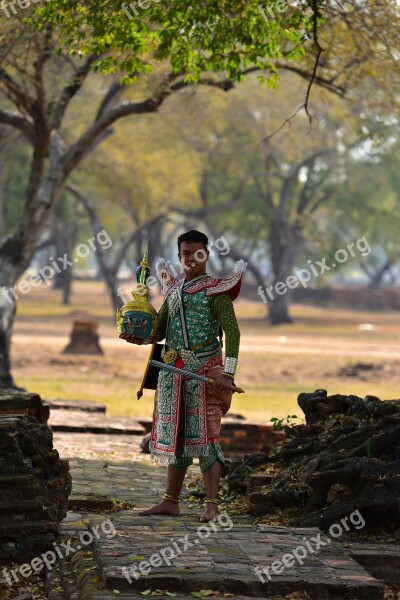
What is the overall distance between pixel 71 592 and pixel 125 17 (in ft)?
21.2

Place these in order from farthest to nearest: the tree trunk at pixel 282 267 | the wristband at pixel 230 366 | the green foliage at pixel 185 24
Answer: the tree trunk at pixel 282 267 → the green foliage at pixel 185 24 → the wristband at pixel 230 366

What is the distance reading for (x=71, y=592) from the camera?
556 centimetres

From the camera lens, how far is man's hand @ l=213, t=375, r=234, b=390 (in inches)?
279

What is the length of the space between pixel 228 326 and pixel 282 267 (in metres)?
36.3

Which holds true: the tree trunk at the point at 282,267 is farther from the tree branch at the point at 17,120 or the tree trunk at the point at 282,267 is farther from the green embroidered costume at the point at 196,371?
the green embroidered costume at the point at 196,371

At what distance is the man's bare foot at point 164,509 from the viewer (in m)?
7.27

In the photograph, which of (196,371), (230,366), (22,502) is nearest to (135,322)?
(196,371)

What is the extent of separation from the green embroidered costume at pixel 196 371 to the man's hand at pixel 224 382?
0.13 m

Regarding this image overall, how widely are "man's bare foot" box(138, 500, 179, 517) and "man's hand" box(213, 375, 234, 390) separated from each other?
84 centimetres

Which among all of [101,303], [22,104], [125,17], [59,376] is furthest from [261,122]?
[125,17]

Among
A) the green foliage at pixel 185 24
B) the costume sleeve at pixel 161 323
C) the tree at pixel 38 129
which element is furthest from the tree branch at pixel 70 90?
the costume sleeve at pixel 161 323

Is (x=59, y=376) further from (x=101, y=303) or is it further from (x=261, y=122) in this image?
(x=101, y=303)

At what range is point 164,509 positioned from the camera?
7.33 m

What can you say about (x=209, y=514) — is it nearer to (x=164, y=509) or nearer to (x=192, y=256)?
(x=164, y=509)
